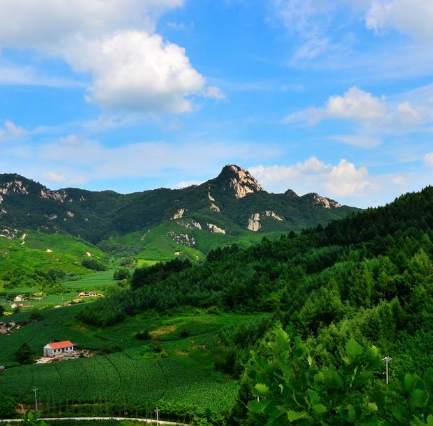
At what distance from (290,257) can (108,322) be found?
65.4 metres

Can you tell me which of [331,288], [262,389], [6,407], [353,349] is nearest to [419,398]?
[353,349]

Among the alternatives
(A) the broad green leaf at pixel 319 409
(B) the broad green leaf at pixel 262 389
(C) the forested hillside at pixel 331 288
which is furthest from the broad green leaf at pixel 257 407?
(C) the forested hillside at pixel 331 288

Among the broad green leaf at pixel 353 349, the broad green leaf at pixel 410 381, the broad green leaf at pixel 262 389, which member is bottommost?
the broad green leaf at pixel 262 389

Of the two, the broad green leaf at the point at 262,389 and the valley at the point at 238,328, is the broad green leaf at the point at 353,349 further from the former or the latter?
the broad green leaf at the point at 262,389

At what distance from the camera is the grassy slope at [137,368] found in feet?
193

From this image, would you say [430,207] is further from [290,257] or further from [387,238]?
[290,257]

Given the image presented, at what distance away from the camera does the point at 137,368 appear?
7119cm

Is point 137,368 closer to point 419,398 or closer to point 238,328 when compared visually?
point 238,328

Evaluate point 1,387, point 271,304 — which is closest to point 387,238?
point 271,304

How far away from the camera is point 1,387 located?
64688 mm

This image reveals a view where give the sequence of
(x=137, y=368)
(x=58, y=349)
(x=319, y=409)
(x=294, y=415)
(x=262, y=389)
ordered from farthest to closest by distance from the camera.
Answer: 1. (x=58, y=349)
2. (x=137, y=368)
3. (x=262, y=389)
4. (x=319, y=409)
5. (x=294, y=415)

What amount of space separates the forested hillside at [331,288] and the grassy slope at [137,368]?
5499 millimetres

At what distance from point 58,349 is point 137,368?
103 ft

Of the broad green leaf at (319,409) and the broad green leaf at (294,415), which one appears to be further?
the broad green leaf at (319,409)
